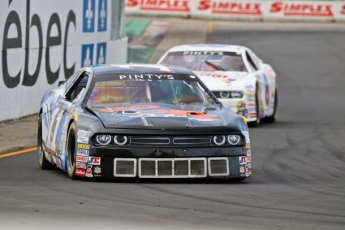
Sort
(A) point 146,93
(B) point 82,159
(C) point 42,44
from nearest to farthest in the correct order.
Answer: (B) point 82,159 < (A) point 146,93 < (C) point 42,44

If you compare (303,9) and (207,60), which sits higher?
(207,60)

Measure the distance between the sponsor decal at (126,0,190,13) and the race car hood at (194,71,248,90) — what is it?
122ft

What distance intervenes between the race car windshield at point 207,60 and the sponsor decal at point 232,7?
3711cm

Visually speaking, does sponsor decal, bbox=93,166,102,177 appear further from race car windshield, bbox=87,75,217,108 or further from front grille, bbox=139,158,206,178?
race car windshield, bbox=87,75,217,108

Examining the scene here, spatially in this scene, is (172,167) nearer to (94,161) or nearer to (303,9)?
(94,161)

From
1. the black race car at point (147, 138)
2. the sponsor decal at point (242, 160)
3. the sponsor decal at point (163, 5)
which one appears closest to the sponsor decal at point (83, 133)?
the black race car at point (147, 138)

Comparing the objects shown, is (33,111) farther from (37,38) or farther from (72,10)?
(72,10)

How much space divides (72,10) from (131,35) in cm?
2246

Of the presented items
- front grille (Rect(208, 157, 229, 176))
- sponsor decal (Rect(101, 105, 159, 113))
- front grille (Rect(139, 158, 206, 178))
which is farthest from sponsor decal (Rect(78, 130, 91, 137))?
front grille (Rect(208, 157, 229, 176))

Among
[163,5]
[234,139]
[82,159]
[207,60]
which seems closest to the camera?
[82,159]

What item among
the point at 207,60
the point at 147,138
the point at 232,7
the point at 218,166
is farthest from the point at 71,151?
the point at 232,7

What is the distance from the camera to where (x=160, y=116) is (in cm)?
980

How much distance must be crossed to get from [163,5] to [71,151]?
45383 millimetres

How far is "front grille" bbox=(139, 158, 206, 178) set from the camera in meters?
9.52
